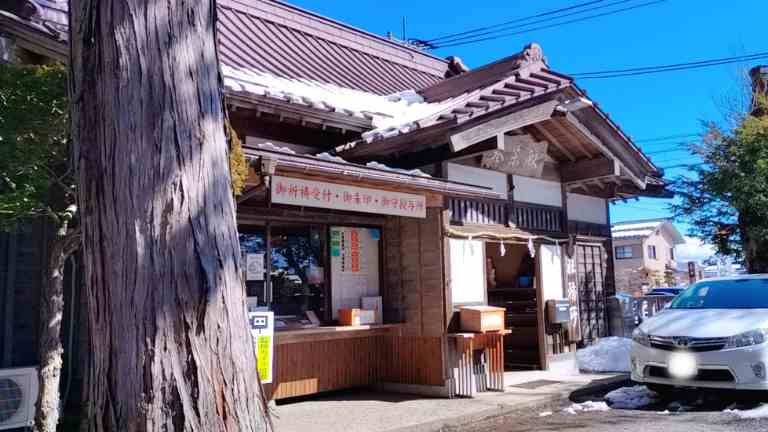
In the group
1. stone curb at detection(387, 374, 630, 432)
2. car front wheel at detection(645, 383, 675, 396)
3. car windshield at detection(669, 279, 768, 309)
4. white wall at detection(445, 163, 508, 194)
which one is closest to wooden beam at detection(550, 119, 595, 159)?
white wall at detection(445, 163, 508, 194)

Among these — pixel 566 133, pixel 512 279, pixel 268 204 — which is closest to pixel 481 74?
pixel 566 133

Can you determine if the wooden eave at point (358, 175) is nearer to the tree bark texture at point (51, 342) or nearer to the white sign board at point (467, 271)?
the white sign board at point (467, 271)

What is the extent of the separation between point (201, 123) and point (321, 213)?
259 inches

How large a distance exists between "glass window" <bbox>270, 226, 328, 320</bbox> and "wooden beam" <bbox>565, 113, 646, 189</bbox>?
4.80 meters

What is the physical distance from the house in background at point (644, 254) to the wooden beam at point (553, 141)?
26208mm

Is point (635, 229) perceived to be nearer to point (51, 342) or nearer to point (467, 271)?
point (467, 271)

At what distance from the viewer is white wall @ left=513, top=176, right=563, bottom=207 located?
1130cm

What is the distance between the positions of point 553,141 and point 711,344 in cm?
504

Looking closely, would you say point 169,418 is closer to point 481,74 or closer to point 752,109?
point 481,74

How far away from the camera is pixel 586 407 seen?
8258mm

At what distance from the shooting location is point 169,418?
219 centimetres

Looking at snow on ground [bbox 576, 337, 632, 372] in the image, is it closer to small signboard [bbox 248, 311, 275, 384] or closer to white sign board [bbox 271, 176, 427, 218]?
white sign board [bbox 271, 176, 427, 218]

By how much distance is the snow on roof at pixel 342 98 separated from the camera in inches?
334

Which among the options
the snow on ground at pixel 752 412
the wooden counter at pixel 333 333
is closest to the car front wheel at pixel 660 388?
the snow on ground at pixel 752 412
